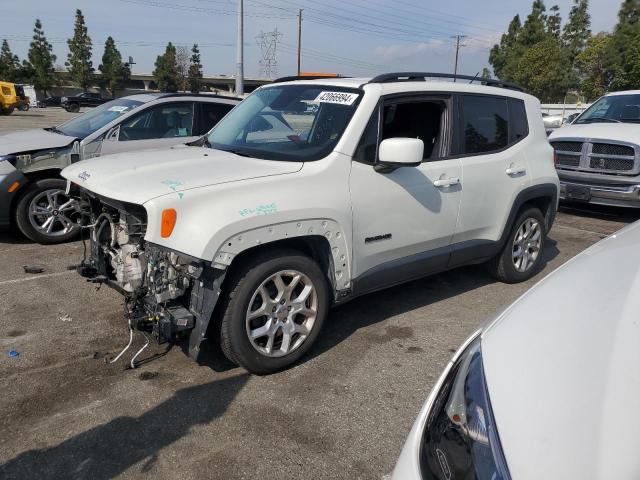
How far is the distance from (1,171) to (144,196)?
12.0 feet

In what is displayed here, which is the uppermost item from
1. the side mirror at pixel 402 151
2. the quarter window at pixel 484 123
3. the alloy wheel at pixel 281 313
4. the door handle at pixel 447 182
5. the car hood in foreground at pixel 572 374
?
the quarter window at pixel 484 123

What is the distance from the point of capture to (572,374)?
4.94ft

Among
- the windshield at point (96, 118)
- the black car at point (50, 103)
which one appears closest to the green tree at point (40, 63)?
the black car at point (50, 103)

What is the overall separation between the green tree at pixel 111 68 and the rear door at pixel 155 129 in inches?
3036

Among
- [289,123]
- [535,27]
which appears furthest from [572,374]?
[535,27]

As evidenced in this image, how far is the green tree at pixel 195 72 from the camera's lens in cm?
8156

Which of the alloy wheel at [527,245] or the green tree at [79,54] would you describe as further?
the green tree at [79,54]

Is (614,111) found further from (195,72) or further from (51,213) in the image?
(195,72)

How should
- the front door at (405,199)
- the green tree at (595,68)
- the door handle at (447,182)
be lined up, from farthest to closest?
the green tree at (595,68) < the door handle at (447,182) < the front door at (405,199)

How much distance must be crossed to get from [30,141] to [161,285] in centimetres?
419

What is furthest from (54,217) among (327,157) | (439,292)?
(439,292)

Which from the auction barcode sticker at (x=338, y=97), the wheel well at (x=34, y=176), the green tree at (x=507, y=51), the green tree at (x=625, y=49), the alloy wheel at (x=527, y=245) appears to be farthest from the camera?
the green tree at (x=507, y=51)

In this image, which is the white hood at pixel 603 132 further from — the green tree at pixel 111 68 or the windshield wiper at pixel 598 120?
the green tree at pixel 111 68

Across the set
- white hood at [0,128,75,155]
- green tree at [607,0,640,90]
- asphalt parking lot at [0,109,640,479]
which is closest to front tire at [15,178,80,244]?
white hood at [0,128,75,155]
